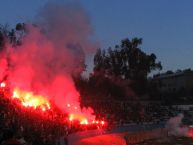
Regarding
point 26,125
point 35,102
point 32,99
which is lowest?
point 26,125

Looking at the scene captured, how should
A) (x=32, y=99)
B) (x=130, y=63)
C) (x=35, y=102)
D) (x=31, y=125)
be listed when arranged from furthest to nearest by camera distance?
(x=130, y=63) → (x=32, y=99) → (x=35, y=102) → (x=31, y=125)

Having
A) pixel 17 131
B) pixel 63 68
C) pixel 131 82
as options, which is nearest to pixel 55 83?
pixel 63 68

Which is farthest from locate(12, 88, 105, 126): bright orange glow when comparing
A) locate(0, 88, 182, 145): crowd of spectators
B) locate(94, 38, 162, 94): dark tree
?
locate(94, 38, 162, 94): dark tree

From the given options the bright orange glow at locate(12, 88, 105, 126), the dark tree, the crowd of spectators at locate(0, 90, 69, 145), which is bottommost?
the crowd of spectators at locate(0, 90, 69, 145)

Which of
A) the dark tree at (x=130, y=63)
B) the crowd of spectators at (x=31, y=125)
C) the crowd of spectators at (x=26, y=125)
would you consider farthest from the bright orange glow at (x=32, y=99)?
the dark tree at (x=130, y=63)

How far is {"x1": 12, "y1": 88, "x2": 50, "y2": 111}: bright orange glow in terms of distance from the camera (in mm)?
24506

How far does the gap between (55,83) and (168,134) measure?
8.42 metres

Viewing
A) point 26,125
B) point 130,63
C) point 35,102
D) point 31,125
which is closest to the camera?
point 26,125

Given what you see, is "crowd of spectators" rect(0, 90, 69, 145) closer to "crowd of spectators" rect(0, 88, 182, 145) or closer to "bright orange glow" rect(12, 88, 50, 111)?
"crowd of spectators" rect(0, 88, 182, 145)

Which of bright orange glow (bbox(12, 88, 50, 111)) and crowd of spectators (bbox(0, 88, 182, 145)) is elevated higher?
bright orange glow (bbox(12, 88, 50, 111))

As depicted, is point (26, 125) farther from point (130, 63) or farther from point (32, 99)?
point (130, 63)

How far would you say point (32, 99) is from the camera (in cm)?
2614

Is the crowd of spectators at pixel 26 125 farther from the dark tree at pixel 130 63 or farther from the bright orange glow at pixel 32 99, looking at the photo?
the dark tree at pixel 130 63

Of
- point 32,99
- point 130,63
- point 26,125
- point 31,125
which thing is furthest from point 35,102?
point 130,63
